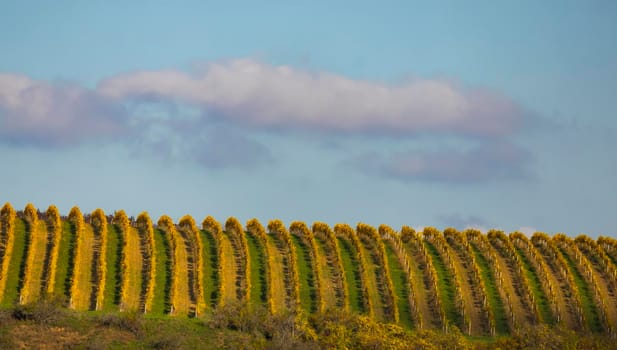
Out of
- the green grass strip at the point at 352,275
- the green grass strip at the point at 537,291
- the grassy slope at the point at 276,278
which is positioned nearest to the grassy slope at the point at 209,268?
the grassy slope at the point at 276,278

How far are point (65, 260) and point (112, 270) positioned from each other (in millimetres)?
4830

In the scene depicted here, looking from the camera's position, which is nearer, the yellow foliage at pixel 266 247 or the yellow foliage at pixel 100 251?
the yellow foliage at pixel 100 251

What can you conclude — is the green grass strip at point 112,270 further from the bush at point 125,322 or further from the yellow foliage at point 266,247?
the yellow foliage at point 266,247

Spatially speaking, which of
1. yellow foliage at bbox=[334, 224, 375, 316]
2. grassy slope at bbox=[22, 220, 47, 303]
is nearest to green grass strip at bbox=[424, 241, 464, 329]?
yellow foliage at bbox=[334, 224, 375, 316]

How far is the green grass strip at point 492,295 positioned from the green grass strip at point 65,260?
40758 millimetres

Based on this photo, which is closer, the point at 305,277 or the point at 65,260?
the point at 65,260

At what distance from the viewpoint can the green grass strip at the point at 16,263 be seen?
8600 cm

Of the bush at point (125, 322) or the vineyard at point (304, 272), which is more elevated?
the vineyard at point (304, 272)

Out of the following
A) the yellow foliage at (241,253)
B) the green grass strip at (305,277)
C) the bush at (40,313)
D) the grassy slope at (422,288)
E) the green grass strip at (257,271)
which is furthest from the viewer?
the grassy slope at (422,288)

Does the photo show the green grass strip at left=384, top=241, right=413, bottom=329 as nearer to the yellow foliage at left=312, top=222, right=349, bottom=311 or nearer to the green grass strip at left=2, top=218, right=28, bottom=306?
the yellow foliage at left=312, top=222, right=349, bottom=311

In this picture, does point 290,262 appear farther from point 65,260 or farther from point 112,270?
point 65,260

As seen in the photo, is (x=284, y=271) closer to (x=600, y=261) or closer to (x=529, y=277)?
(x=529, y=277)

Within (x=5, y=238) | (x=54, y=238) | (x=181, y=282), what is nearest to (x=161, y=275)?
(x=181, y=282)

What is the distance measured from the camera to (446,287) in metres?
102
